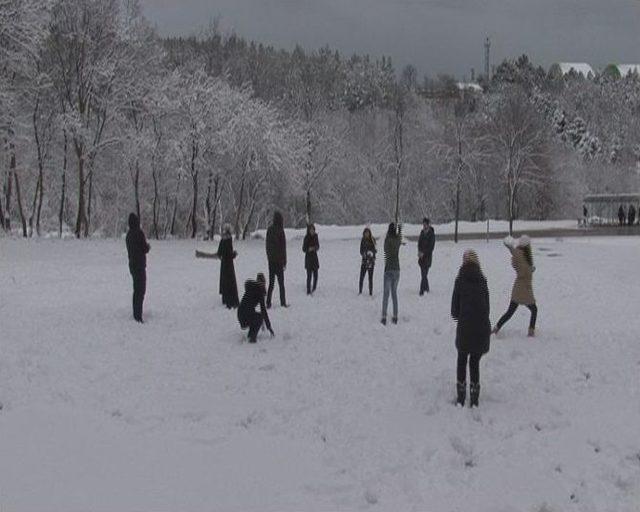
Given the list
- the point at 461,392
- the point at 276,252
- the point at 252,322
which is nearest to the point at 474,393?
the point at 461,392

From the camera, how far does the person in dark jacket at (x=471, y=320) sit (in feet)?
27.6

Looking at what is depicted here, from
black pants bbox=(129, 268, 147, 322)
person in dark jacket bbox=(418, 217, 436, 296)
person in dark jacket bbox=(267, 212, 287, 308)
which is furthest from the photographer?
person in dark jacket bbox=(418, 217, 436, 296)

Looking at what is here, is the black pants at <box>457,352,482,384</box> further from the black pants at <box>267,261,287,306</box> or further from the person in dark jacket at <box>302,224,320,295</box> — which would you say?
the person in dark jacket at <box>302,224,320,295</box>

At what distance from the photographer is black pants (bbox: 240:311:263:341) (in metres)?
12.2

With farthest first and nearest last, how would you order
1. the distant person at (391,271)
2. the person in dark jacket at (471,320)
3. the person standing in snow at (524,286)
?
the distant person at (391,271) → the person standing in snow at (524,286) → the person in dark jacket at (471,320)

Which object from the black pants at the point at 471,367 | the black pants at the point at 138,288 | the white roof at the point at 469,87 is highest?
the white roof at the point at 469,87

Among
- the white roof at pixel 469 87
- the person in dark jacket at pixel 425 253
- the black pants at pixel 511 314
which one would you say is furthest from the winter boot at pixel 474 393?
the white roof at pixel 469 87

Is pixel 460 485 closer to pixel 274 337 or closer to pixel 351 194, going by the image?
pixel 274 337

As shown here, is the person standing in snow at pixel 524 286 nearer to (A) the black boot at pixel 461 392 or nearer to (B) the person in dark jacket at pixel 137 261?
(A) the black boot at pixel 461 392

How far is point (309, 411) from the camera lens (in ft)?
28.4

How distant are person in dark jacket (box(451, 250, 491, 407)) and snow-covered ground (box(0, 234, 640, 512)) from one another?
1.33ft

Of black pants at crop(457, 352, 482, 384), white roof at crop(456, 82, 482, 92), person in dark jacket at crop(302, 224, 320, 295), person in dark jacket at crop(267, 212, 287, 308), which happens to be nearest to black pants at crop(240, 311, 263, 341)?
person in dark jacket at crop(267, 212, 287, 308)

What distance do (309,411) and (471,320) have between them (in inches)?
91.5

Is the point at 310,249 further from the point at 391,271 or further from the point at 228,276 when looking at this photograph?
the point at 391,271
